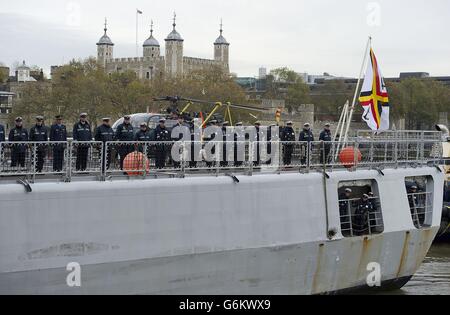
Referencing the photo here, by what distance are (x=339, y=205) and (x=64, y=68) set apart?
7751 centimetres

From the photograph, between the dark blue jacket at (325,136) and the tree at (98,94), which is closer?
the dark blue jacket at (325,136)

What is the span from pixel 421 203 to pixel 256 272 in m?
7.33

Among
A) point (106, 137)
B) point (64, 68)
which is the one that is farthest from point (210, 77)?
point (106, 137)

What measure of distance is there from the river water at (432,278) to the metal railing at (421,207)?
188 centimetres

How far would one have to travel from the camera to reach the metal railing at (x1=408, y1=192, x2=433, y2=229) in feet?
78.3

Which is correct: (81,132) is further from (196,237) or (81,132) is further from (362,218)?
(362,218)

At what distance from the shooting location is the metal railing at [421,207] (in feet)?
78.3

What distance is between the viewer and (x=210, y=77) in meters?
110

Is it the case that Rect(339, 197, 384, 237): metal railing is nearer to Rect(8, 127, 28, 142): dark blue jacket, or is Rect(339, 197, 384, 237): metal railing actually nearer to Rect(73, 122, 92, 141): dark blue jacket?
Rect(73, 122, 92, 141): dark blue jacket

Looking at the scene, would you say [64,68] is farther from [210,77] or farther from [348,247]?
[348,247]

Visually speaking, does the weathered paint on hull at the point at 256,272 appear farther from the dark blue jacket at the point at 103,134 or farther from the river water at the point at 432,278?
the dark blue jacket at the point at 103,134

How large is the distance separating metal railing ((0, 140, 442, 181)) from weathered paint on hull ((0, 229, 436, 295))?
1.77 m

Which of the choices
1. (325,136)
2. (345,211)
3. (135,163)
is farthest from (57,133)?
(325,136)

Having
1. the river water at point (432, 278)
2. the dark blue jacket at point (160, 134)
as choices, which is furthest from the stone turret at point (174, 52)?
the dark blue jacket at point (160, 134)
